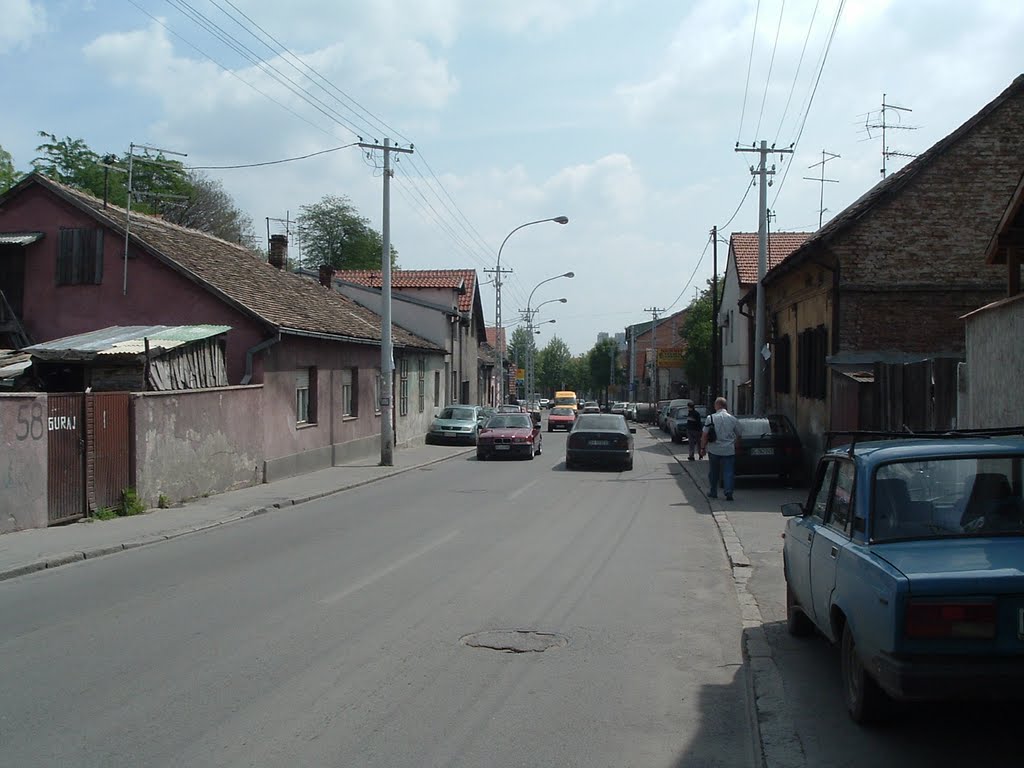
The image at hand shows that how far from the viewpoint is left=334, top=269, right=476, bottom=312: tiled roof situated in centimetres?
4447

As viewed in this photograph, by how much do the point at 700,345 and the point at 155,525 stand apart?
159ft

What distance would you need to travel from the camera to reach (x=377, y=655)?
6699mm

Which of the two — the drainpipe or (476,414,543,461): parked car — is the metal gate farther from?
(476,414,543,461): parked car

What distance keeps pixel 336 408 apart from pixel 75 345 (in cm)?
870

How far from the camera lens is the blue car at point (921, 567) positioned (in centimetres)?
440

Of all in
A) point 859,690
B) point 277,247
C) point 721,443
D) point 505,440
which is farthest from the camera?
point 277,247

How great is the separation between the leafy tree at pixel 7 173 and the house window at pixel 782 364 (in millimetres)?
36795

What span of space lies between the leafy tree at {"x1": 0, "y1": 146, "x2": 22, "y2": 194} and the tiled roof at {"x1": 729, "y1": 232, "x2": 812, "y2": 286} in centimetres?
3400

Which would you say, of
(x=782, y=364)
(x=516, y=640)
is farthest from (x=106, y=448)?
(x=782, y=364)

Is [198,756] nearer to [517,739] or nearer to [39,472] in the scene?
[517,739]

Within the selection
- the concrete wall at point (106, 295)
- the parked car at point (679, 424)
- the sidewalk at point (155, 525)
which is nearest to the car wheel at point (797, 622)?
the sidewalk at point (155, 525)

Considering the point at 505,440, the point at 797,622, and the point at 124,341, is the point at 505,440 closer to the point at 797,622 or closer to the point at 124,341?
the point at 124,341

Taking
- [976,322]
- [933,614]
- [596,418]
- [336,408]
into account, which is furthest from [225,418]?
[933,614]

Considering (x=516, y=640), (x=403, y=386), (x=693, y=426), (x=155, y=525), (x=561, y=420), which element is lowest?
(x=561, y=420)
